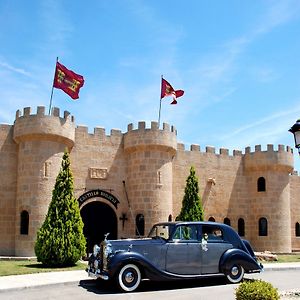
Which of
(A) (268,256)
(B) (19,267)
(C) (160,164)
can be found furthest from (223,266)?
(C) (160,164)

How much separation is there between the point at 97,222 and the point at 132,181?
2.90 m

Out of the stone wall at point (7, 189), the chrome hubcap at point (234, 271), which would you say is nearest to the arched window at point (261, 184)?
the stone wall at point (7, 189)

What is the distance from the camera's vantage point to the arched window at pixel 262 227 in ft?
91.9

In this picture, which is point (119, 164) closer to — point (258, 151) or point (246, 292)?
point (258, 151)

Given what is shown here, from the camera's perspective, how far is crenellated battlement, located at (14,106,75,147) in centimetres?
2131

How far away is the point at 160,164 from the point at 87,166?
3.87 metres

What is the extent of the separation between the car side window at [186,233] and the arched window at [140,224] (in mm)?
10967

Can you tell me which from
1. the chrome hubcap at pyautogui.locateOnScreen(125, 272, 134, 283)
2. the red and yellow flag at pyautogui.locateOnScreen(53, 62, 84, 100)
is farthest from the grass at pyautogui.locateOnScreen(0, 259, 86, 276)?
the red and yellow flag at pyautogui.locateOnScreen(53, 62, 84, 100)

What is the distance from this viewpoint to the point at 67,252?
679 inches

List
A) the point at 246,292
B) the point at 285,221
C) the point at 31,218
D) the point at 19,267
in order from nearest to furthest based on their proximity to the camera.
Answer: the point at 246,292 → the point at 19,267 → the point at 31,218 → the point at 285,221

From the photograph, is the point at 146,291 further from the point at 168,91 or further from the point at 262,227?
the point at 262,227

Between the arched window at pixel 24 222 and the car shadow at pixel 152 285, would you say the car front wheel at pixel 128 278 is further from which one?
the arched window at pixel 24 222

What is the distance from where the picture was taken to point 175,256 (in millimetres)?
12062

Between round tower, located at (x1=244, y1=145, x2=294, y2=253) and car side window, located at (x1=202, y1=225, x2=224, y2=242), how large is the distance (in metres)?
15.7
